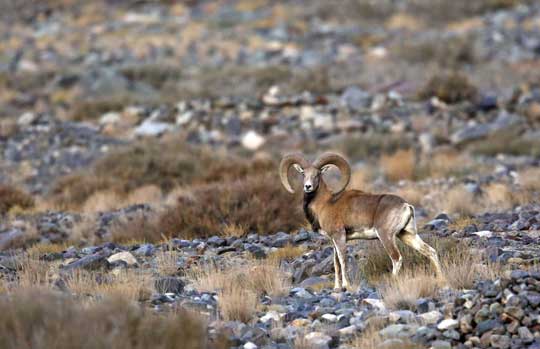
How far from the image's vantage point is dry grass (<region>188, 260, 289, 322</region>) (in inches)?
323

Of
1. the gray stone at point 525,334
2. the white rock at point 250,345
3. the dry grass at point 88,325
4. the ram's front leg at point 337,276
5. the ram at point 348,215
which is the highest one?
the dry grass at point 88,325

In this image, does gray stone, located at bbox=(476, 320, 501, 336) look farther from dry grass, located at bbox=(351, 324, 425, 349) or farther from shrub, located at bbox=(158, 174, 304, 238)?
shrub, located at bbox=(158, 174, 304, 238)

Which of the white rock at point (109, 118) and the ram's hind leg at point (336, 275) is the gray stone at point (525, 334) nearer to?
the ram's hind leg at point (336, 275)

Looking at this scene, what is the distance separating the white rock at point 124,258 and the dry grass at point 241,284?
3.25 feet

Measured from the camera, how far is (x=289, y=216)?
14.2 metres

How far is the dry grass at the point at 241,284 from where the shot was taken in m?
8.21

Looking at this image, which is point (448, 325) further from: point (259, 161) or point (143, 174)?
point (143, 174)

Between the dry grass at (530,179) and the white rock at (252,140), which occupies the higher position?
the dry grass at (530,179)

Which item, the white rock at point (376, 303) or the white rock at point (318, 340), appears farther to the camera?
the white rock at point (376, 303)

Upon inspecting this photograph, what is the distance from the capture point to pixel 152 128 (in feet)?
79.9

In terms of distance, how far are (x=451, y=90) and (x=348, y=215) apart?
15.8 m

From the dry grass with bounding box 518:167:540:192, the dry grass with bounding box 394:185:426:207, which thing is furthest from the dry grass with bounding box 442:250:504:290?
the dry grass with bounding box 518:167:540:192

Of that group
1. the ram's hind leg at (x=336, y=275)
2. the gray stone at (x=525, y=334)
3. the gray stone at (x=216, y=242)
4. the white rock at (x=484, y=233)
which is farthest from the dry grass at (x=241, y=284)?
the white rock at (x=484, y=233)

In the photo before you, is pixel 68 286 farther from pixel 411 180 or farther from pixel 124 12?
pixel 124 12
